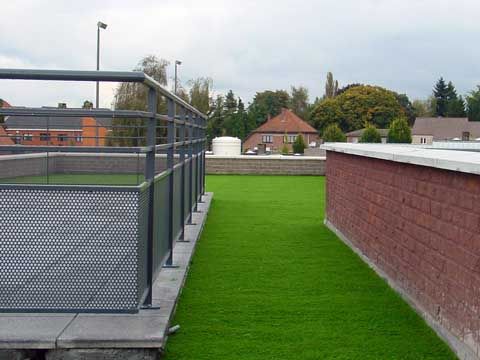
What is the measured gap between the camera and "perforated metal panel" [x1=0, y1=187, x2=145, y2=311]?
17.6 ft

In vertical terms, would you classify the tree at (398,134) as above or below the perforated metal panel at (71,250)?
above

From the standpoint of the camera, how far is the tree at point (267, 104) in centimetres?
10125

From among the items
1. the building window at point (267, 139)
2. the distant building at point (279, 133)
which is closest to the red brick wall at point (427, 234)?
the distant building at point (279, 133)

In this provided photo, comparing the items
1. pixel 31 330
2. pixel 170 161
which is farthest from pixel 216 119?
pixel 31 330

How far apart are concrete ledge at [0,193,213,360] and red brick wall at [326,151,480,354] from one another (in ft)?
6.86

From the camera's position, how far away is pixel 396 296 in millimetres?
7113

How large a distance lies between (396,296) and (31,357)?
3649mm

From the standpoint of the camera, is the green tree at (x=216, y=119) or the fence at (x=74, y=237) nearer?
the fence at (x=74, y=237)

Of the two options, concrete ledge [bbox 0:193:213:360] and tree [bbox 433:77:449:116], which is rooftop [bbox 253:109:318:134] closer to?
tree [bbox 433:77:449:116]

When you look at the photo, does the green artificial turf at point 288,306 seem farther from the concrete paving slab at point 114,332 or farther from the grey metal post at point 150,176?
the grey metal post at point 150,176

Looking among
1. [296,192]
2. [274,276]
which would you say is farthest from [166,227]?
[296,192]

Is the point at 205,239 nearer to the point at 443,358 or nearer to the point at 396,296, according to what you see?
the point at 396,296

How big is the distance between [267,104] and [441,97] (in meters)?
30.1

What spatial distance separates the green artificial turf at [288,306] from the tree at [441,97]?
107284mm
